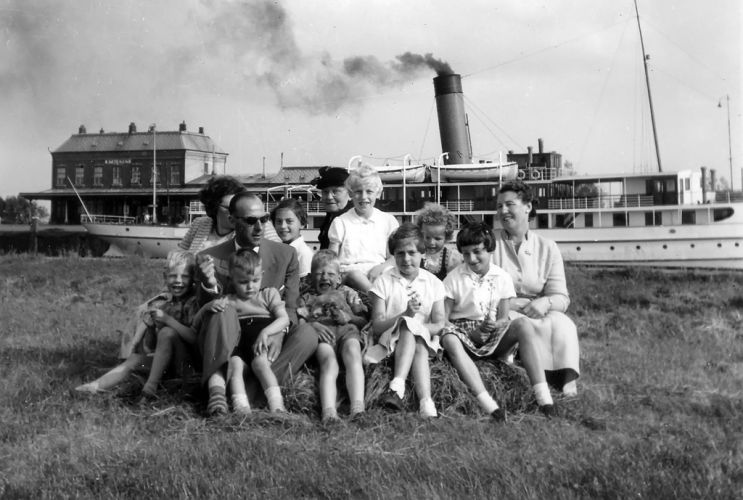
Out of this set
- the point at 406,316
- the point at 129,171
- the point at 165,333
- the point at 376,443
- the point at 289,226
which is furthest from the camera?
the point at 129,171

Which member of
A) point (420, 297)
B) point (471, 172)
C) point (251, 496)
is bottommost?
point (251, 496)

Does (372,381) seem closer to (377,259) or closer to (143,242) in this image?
(377,259)

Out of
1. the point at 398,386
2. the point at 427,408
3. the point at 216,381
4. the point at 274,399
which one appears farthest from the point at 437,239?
the point at 216,381

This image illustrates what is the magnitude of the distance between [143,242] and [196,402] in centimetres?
3112

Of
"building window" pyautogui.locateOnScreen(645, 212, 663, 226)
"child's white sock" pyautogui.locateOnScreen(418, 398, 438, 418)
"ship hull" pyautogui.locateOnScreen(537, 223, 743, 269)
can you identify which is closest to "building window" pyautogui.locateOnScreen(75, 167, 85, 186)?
"ship hull" pyautogui.locateOnScreen(537, 223, 743, 269)

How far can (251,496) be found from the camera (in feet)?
13.0

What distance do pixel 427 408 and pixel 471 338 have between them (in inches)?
30.1

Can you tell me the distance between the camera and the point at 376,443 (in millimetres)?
4801

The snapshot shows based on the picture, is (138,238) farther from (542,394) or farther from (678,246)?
(542,394)

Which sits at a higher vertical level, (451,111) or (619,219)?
(451,111)

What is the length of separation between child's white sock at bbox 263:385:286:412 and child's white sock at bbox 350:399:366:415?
1.46 ft

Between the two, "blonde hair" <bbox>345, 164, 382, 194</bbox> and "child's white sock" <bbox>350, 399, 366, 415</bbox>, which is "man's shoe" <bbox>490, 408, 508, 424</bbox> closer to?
"child's white sock" <bbox>350, 399, 366, 415</bbox>

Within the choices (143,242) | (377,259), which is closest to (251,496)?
(377,259)

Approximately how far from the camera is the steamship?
2873cm
